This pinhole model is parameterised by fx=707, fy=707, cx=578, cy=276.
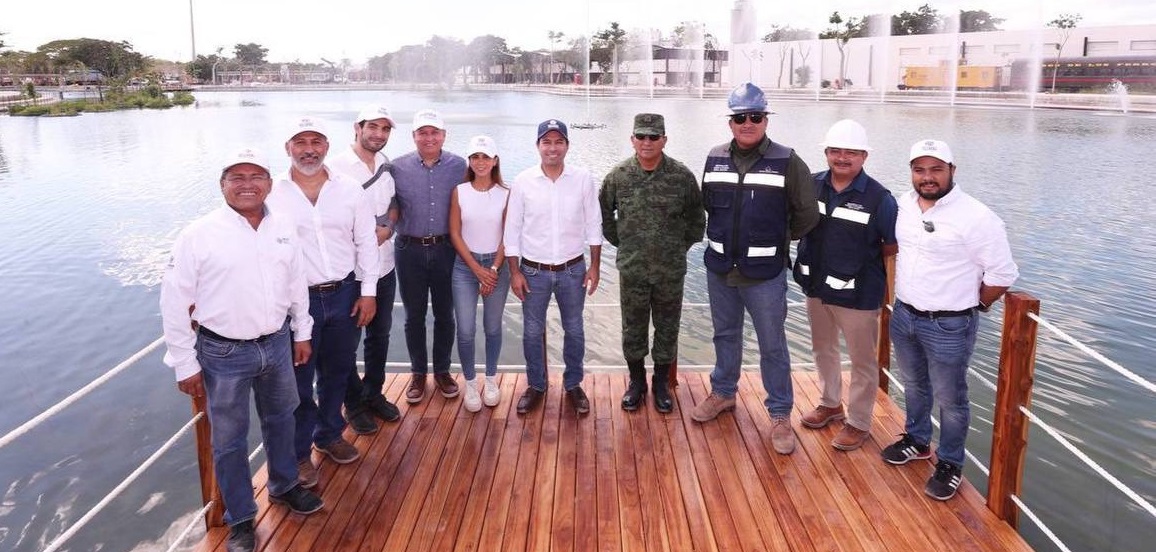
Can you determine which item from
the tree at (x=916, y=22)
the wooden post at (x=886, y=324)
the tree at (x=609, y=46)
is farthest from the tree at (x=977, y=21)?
the wooden post at (x=886, y=324)

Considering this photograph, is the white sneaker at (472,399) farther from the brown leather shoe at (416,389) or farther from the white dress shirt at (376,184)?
the white dress shirt at (376,184)

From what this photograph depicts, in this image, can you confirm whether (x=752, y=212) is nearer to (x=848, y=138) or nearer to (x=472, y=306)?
(x=848, y=138)

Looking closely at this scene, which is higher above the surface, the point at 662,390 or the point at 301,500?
the point at 662,390

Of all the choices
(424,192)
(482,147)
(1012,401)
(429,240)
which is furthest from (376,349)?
(1012,401)

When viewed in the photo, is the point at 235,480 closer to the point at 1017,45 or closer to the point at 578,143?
the point at 578,143

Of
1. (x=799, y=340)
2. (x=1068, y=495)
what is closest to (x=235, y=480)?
(x=1068, y=495)

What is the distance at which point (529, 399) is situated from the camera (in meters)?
4.67

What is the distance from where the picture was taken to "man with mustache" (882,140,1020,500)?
3277 millimetres

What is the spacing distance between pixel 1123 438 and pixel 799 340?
3503 millimetres

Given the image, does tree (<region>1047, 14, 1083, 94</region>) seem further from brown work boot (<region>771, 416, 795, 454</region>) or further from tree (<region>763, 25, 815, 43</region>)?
brown work boot (<region>771, 416, 795, 454</region>)

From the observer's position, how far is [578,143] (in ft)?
99.2

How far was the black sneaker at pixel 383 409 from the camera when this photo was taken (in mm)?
4520

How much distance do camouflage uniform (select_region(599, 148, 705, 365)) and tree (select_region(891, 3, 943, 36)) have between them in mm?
84865

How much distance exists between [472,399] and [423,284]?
2.80 feet
